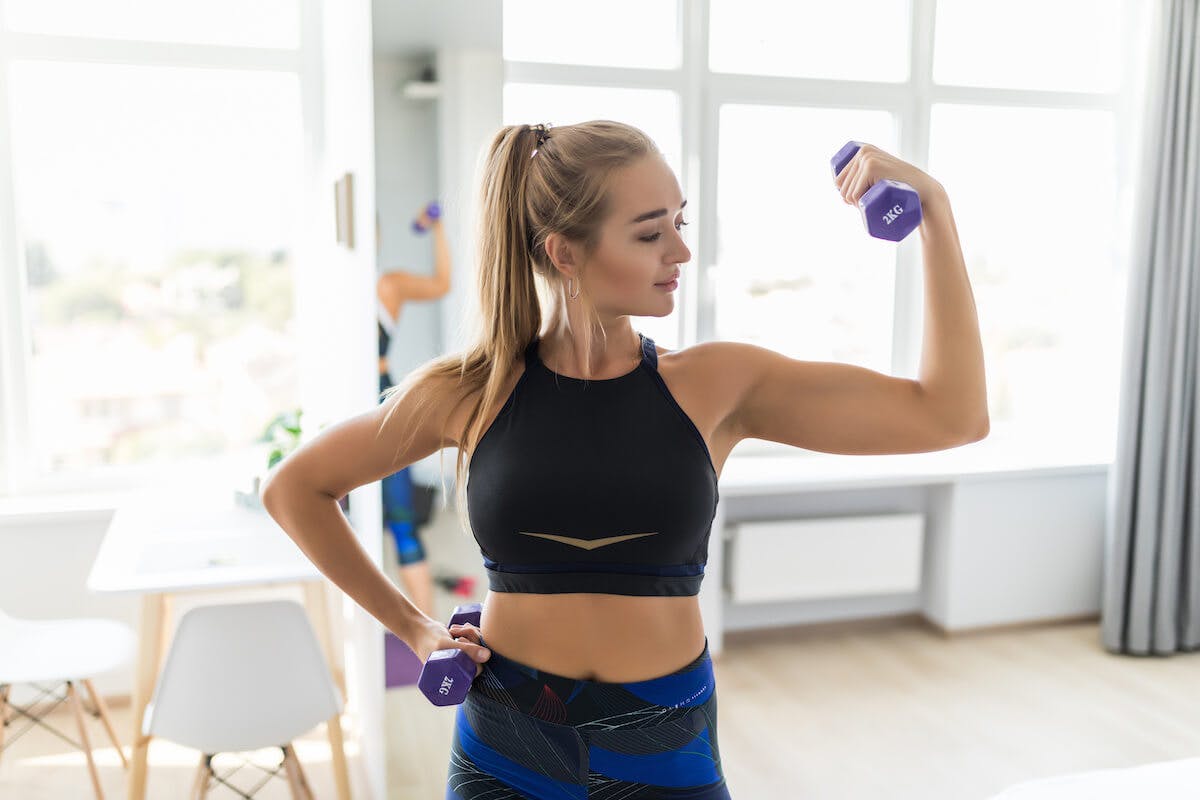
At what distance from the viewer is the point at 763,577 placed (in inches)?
148

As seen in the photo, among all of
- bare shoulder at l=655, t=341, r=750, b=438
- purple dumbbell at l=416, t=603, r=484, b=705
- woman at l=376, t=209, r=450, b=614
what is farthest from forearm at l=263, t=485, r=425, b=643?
woman at l=376, t=209, r=450, b=614

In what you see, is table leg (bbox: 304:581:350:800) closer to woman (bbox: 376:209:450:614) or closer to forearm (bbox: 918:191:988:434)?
woman (bbox: 376:209:450:614)

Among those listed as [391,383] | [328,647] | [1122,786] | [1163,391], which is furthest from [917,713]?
[391,383]

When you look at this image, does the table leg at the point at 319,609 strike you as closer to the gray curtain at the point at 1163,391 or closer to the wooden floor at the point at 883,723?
the wooden floor at the point at 883,723

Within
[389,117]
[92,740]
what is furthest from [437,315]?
[92,740]

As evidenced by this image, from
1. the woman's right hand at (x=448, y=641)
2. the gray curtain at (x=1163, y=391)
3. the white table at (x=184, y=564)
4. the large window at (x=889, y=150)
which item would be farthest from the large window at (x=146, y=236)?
the gray curtain at (x=1163, y=391)

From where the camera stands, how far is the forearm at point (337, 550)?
4.39ft

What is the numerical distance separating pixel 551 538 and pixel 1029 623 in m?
3.40

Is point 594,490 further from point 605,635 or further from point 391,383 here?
point 391,383

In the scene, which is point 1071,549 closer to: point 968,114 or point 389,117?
point 968,114

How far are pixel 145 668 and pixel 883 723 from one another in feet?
6.81

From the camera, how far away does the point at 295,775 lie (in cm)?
236

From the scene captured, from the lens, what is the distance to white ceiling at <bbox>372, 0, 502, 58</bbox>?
2.13 metres

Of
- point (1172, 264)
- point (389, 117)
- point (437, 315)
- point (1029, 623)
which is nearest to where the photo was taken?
point (389, 117)
